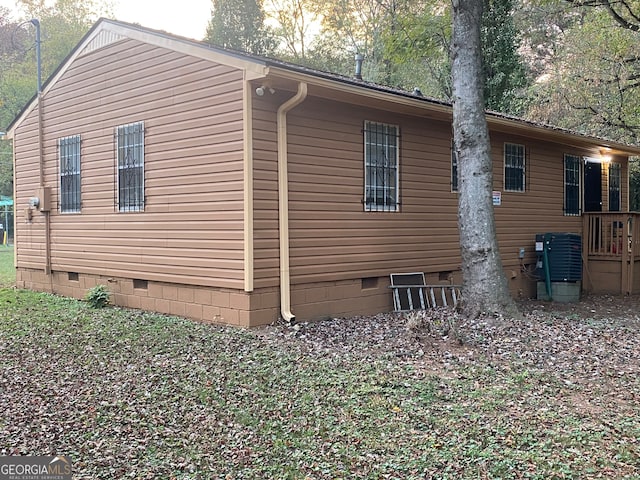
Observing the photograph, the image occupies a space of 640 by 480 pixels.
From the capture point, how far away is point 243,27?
26.7 m

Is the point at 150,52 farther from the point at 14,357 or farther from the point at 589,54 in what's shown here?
the point at 589,54

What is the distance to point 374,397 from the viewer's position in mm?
4316

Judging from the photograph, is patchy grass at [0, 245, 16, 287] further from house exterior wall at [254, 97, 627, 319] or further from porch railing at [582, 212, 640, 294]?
porch railing at [582, 212, 640, 294]

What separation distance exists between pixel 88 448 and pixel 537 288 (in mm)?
8832

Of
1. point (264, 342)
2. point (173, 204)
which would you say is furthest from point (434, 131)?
point (264, 342)

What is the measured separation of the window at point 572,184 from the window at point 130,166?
821cm

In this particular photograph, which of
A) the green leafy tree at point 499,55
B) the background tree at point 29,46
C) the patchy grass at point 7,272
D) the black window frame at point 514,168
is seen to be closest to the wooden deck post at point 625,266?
the black window frame at point 514,168

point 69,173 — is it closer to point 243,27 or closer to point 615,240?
point 615,240

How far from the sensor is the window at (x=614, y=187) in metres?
13.3

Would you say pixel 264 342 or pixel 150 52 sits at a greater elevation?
pixel 150 52

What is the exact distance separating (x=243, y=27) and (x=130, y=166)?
20563 mm

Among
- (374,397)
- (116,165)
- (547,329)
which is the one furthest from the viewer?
(116,165)

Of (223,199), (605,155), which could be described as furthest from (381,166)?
(605,155)

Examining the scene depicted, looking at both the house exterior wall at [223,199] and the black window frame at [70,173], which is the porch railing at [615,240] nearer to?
the house exterior wall at [223,199]
